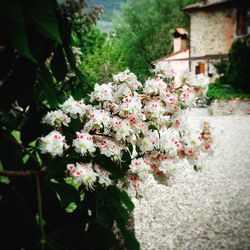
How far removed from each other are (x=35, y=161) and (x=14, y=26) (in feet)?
1.88

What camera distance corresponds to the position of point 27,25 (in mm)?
887

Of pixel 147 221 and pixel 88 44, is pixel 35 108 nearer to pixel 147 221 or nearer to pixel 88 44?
pixel 147 221

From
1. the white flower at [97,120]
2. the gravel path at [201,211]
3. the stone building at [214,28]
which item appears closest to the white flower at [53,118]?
the white flower at [97,120]

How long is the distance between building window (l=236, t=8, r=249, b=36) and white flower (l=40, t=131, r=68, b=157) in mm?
20614

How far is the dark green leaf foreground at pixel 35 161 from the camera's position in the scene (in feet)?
2.56

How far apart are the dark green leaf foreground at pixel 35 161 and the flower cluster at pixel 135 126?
6.6 inches

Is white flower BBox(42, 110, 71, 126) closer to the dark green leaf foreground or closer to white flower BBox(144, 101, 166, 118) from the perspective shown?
the dark green leaf foreground

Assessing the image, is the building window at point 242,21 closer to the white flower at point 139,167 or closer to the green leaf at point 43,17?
the white flower at point 139,167

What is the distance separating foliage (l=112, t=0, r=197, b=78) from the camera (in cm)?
3291

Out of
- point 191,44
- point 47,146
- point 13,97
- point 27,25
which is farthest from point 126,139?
point 191,44

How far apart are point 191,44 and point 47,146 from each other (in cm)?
2300

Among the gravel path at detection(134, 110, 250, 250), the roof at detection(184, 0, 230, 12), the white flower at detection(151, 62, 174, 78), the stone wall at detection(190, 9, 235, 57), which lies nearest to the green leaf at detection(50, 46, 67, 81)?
the white flower at detection(151, 62, 174, 78)

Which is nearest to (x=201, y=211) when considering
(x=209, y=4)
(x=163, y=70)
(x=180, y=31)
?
(x=163, y=70)

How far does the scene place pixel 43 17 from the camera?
2.56 feet
